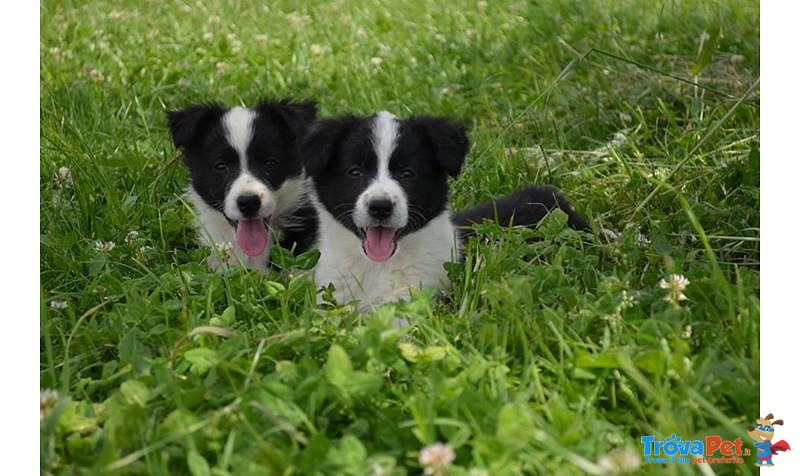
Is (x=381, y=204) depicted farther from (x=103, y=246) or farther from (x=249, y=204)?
(x=103, y=246)

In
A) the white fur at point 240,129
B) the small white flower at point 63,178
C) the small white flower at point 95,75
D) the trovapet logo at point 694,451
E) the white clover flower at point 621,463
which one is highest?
the white clover flower at point 621,463

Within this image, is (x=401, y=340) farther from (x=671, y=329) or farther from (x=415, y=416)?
(x=671, y=329)

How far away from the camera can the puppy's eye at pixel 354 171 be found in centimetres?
376

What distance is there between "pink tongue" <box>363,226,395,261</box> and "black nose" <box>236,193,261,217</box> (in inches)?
22.8

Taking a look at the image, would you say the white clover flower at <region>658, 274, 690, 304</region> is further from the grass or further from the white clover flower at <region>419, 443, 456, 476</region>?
the white clover flower at <region>419, 443, 456, 476</region>

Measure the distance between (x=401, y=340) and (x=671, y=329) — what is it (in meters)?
0.72

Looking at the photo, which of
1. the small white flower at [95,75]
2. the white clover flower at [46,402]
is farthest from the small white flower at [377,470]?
Result: the small white flower at [95,75]

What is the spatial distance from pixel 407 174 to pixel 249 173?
2.61 feet

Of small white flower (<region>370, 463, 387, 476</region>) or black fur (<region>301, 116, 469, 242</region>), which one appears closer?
small white flower (<region>370, 463, 387, 476</region>)

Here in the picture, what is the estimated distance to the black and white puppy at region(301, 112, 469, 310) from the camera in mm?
3721

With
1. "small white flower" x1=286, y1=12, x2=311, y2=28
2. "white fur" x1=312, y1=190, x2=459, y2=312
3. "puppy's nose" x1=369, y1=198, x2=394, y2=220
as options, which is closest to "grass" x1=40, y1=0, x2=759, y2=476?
"white fur" x1=312, y1=190, x2=459, y2=312
